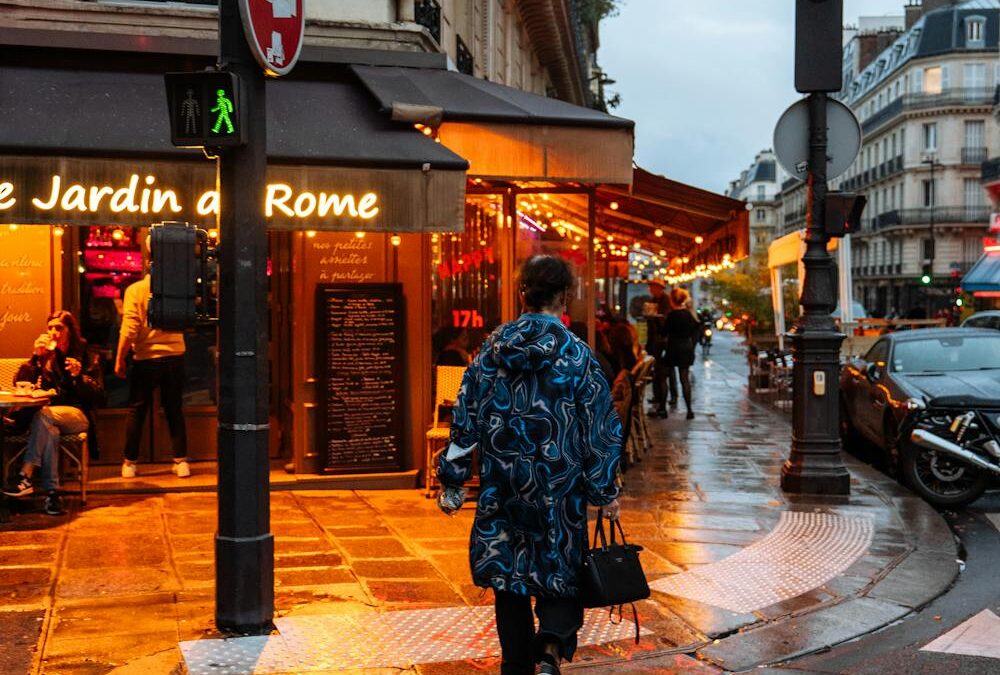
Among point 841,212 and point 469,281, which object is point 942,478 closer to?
point 841,212

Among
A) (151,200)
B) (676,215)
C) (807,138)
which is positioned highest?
(807,138)

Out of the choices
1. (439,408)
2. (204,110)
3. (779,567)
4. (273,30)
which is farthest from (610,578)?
(439,408)

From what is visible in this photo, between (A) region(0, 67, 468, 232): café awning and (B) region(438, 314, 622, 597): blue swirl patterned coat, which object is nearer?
(B) region(438, 314, 622, 597): blue swirl patterned coat

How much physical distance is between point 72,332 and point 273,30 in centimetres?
428

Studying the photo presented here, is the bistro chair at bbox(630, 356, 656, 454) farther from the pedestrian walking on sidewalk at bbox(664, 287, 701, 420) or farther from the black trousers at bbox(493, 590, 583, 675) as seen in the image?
the black trousers at bbox(493, 590, 583, 675)

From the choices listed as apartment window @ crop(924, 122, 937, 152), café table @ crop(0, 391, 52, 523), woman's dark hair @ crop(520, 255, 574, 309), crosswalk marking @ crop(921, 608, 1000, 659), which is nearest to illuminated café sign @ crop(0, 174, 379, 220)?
café table @ crop(0, 391, 52, 523)

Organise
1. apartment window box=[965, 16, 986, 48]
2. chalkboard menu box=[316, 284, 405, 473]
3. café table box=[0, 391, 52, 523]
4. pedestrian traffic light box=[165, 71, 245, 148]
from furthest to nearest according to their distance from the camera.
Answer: apartment window box=[965, 16, 986, 48] → chalkboard menu box=[316, 284, 405, 473] → café table box=[0, 391, 52, 523] → pedestrian traffic light box=[165, 71, 245, 148]

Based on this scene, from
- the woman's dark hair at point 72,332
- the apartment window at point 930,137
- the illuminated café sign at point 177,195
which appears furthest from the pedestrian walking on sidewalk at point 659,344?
the apartment window at point 930,137

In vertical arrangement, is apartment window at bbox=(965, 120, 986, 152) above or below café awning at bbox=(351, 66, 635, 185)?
above

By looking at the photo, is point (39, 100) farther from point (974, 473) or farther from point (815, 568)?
point (974, 473)

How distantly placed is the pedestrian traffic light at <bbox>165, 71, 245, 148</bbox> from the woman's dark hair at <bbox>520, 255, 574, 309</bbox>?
5.85 ft

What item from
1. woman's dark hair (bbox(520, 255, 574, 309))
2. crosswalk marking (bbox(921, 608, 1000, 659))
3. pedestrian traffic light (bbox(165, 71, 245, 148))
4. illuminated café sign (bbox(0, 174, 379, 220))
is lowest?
crosswalk marking (bbox(921, 608, 1000, 659))

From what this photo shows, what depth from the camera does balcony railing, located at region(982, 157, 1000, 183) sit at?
5748cm

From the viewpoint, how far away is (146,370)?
9969 mm
